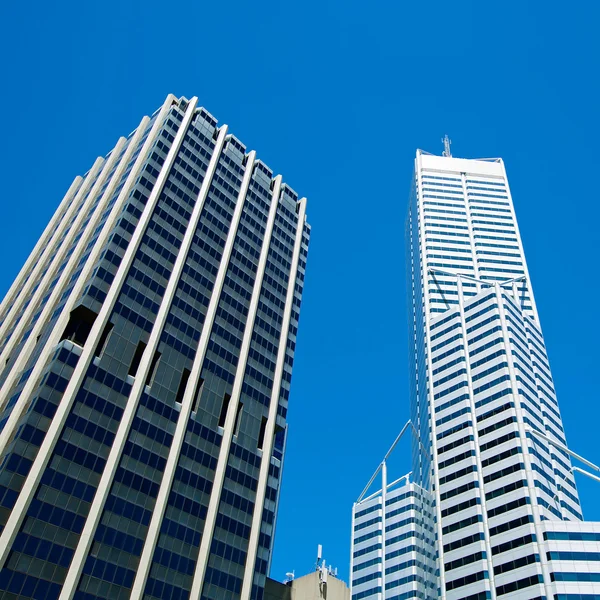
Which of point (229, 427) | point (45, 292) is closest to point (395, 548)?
point (229, 427)

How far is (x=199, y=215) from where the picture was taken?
111m

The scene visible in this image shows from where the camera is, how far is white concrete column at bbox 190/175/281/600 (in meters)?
80.4

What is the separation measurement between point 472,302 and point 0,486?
457 ft

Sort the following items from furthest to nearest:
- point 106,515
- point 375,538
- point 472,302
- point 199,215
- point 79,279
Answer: point 472,302 < point 375,538 < point 199,215 < point 79,279 < point 106,515

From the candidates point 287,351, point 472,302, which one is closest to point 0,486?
point 287,351

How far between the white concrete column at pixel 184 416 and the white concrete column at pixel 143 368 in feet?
21.6

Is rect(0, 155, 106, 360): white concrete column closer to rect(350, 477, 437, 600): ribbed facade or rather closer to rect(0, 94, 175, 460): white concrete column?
rect(0, 94, 175, 460): white concrete column

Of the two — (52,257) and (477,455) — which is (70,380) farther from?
(477,455)

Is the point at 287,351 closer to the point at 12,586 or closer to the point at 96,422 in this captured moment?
the point at 96,422

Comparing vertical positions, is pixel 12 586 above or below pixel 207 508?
below

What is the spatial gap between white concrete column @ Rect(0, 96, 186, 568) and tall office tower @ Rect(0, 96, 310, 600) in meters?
0.19

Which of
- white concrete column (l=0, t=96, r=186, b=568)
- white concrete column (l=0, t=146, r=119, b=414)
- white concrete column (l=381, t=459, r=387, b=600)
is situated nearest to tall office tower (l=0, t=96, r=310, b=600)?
white concrete column (l=0, t=96, r=186, b=568)

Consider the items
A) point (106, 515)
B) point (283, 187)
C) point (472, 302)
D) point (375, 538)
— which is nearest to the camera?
point (106, 515)

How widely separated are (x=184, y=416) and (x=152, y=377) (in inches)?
269
